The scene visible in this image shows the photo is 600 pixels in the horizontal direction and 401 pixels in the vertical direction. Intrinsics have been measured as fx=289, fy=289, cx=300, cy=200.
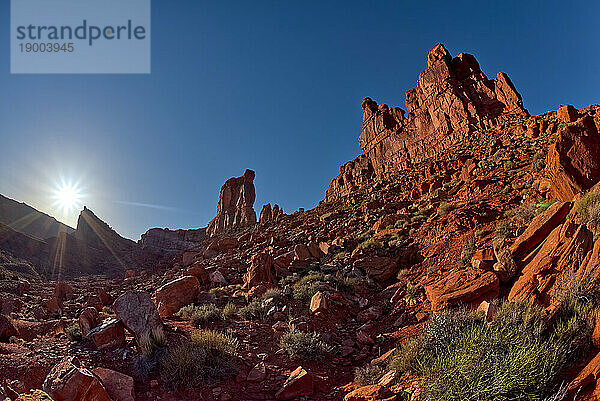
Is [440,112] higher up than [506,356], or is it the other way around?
[440,112]

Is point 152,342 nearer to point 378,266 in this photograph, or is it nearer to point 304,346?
point 304,346

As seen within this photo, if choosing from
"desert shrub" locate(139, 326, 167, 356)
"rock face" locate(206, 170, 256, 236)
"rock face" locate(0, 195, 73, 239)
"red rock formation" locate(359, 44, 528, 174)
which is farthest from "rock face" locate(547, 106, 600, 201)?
"rock face" locate(0, 195, 73, 239)

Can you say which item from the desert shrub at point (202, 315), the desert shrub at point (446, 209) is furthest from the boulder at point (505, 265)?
the desert shrub at point (202, 315)

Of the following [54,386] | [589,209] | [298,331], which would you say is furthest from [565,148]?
[54,386]

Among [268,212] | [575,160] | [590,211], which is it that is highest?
[268,212]

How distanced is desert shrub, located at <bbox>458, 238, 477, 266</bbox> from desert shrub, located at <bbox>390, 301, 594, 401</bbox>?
10.5 feet

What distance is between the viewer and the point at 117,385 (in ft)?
15.5

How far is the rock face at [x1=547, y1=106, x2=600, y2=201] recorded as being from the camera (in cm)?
766

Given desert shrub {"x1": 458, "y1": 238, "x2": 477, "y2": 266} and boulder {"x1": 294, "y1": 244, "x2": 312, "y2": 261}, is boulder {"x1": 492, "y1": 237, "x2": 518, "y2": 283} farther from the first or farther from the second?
boulder {"x1": 294, "y1": 244, "x2": 312, "y2": 261}

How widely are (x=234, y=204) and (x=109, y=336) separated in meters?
66.8

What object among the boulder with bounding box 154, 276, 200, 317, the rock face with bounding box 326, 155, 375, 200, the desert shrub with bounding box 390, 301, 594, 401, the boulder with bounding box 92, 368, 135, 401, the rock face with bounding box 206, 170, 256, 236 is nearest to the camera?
the desert shrub with bounding box 390, 301, 594, 401

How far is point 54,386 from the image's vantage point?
4.15 m

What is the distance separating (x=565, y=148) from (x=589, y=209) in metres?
3.21

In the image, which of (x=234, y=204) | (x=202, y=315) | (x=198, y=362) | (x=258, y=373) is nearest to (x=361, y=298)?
(x=258, y=373)
